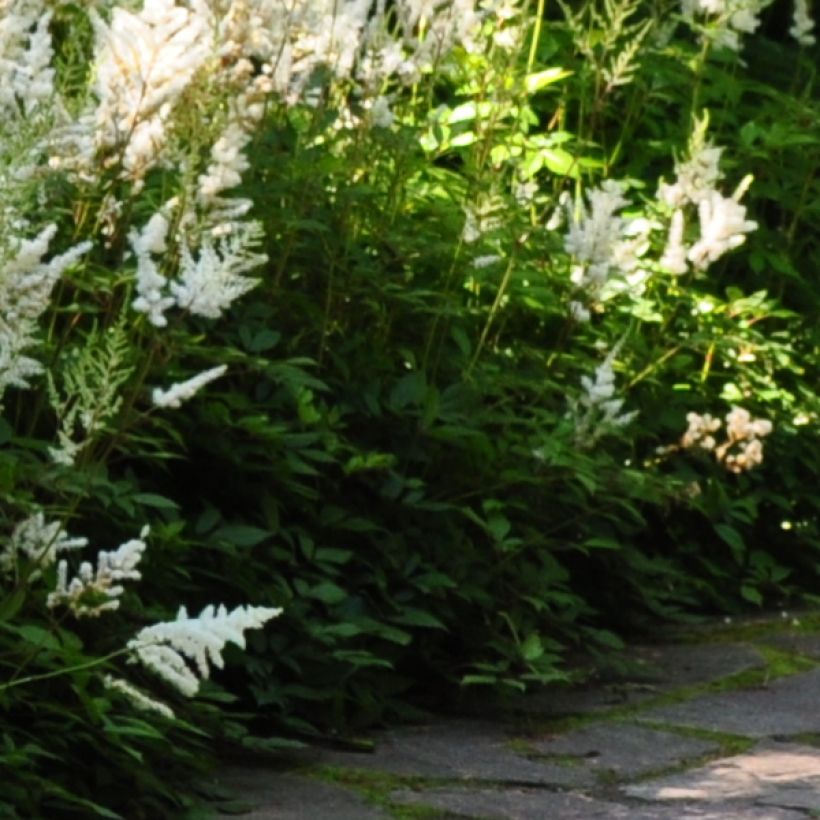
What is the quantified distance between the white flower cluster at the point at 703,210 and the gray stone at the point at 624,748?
1.25m

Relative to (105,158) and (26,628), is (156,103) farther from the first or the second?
(26,628)

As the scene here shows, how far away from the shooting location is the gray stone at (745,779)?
4.01 meters

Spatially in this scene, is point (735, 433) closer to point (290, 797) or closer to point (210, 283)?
point (290, 797)

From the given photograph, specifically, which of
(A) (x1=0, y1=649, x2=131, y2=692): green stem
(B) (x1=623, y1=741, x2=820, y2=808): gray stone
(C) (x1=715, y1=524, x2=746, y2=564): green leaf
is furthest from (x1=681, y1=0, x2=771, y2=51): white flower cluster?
(A) (x1=0, y1=649, x2=131, y2=692): green stem

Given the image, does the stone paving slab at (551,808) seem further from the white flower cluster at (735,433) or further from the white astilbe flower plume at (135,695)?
the white flower cluster at (735,433)

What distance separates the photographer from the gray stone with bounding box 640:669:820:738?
4.63m

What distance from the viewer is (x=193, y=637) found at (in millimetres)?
3205

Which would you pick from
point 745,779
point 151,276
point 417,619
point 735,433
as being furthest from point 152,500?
point 735,433

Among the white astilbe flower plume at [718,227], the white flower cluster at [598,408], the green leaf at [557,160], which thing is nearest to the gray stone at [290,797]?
the white flower cluster at [598,408]

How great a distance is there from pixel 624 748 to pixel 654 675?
0.70m

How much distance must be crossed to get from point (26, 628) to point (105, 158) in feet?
2.78

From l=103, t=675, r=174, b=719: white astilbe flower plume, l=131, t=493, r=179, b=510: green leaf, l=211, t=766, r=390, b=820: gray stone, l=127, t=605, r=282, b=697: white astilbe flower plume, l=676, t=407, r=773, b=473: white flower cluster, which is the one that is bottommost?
l=211, t=766, r=390, b=820: gray stone

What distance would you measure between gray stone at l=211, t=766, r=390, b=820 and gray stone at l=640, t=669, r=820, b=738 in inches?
40.2

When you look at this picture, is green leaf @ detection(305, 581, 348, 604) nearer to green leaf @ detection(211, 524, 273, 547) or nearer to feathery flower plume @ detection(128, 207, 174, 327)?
green leaf @ detection(211, 524, 273, 547)
